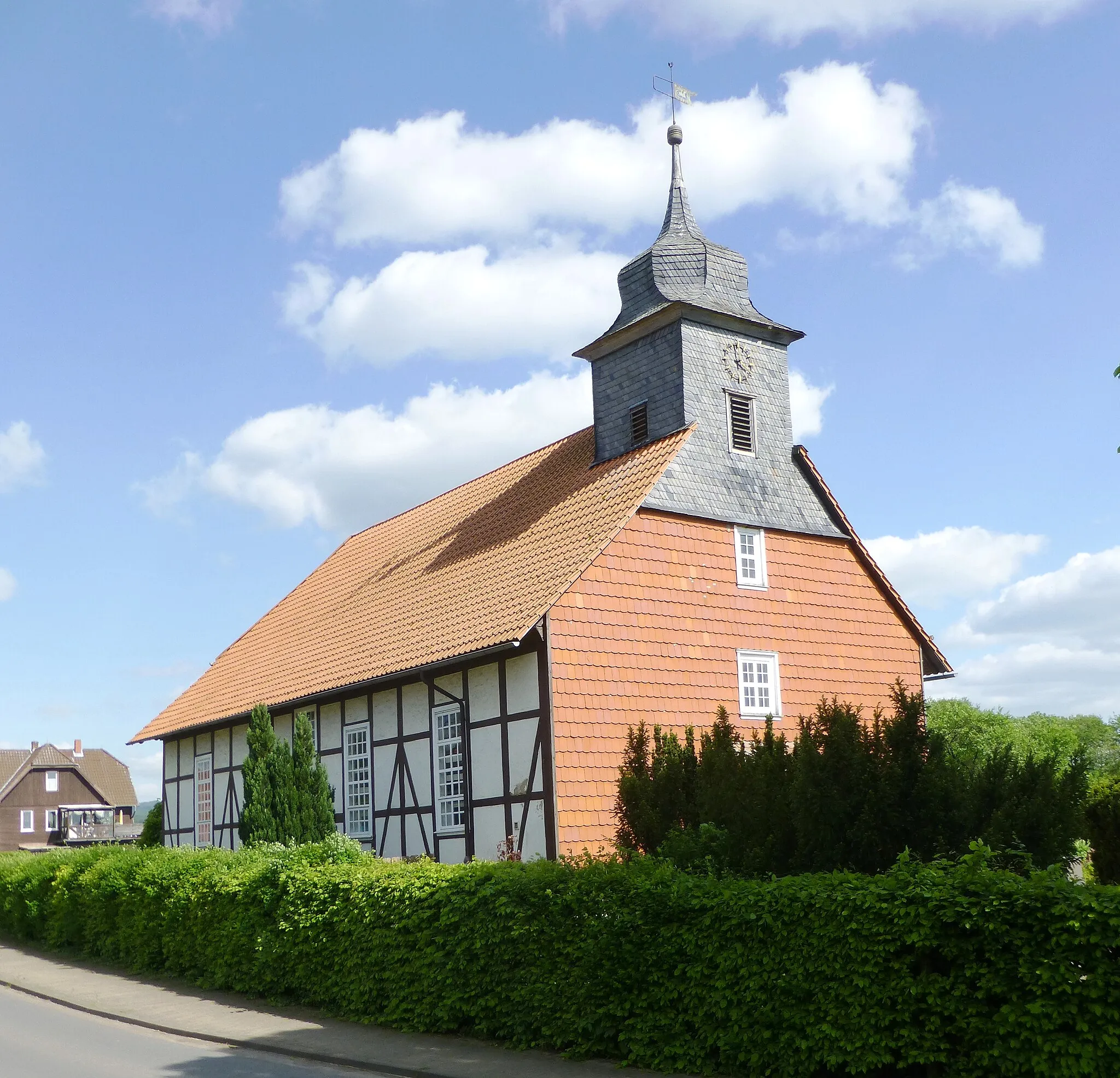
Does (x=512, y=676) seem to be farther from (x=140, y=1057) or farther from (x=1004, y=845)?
(x=1004, y=845)

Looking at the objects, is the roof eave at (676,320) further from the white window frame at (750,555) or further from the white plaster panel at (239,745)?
the white plaster panel at (239,745)

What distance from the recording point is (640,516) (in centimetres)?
2031

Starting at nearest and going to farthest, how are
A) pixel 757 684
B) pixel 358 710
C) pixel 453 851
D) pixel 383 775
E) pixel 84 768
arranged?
pixel 453 851
pixel 757 684
pixel 383 775
pixel 358 710
pixel 84 768

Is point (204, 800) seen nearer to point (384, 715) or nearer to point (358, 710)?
point (358, 710)

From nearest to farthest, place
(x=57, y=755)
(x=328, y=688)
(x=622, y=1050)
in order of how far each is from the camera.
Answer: (x=622, y=1050) → (x=328, y=688) → (x=57, y=755)

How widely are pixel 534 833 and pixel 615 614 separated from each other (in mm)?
3614

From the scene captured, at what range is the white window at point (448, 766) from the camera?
2027 centimetres

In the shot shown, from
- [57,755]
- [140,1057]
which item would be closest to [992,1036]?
[140,1057]

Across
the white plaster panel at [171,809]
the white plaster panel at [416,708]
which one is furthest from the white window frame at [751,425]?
the white plaster panel at [171,809]

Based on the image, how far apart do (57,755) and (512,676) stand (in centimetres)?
7016

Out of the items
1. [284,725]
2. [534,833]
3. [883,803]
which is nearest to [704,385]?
[534,833]

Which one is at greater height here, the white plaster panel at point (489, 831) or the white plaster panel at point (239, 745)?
the white plaster panel at point (239, 745)

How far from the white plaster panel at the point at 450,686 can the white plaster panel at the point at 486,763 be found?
2.60ft

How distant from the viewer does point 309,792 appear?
20281 millimetres
